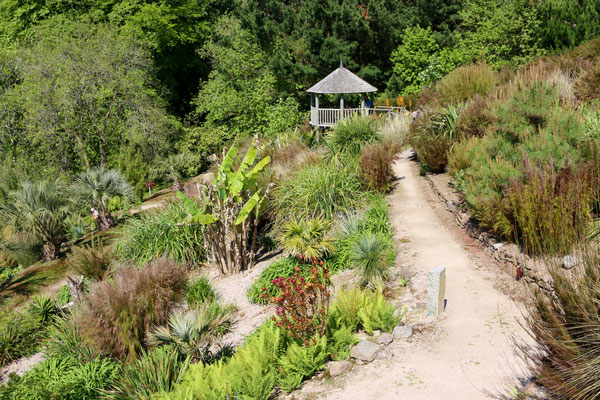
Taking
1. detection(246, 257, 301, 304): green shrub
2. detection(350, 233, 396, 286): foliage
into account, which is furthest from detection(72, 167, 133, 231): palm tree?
detection(350, 233, 396, 286): foliage

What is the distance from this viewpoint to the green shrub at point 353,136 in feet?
45.9

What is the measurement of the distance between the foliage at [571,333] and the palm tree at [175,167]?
67.6 ft

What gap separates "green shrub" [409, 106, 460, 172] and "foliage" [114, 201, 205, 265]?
6.38 meters

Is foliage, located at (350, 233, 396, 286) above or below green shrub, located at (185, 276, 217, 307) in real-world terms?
above

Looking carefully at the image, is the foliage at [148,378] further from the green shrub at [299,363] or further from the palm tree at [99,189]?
the palm tree at [99,189]

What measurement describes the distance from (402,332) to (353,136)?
9217mm

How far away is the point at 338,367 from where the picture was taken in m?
5.39

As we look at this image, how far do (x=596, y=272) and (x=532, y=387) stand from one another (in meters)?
1.33

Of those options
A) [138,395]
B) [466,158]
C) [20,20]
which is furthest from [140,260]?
[20,20]

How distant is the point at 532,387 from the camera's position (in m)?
4.38

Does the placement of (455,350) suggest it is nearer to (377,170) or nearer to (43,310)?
(377,170)

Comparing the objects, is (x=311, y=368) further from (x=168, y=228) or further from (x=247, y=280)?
(x=168, y=228)

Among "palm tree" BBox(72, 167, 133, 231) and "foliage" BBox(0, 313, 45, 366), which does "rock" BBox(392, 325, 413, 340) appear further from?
"palm tree" BBox(72, 167, 133, 231)

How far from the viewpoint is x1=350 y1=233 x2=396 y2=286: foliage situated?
7.55 metres
